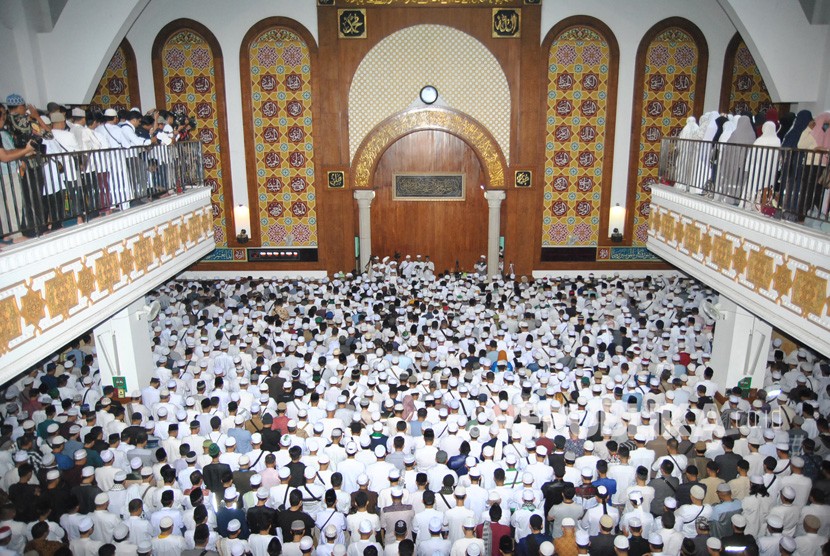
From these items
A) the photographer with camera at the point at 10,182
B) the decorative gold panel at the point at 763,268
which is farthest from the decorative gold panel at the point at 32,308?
the decorative gold panel at the point at 763,268

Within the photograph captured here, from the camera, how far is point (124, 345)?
7.56 m

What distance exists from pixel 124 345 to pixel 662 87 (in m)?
9.69

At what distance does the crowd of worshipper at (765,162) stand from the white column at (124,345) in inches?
273

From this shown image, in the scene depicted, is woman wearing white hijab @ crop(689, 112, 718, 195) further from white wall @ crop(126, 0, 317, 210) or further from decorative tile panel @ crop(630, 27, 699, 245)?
white wall @ crop(126, 0, 317, 210)

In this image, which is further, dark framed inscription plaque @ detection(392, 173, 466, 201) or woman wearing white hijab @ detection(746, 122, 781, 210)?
dark framed inscription plaque @ detection(392, 173, 466, 201)

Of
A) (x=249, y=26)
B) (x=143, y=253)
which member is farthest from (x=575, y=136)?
(x=143, y=253)

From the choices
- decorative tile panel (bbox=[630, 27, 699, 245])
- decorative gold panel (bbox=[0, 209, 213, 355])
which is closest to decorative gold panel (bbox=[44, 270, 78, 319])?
decorative gold panel (bbox=[0, 209, 213, 355])

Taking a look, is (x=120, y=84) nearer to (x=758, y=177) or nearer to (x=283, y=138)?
(x=283, y=138)

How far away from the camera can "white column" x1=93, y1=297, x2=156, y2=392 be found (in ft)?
24.5

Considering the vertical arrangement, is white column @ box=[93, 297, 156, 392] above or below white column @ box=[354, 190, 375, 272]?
below

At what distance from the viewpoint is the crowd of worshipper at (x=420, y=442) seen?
15.1 feet

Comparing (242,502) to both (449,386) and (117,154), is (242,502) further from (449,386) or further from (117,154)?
(117,154)

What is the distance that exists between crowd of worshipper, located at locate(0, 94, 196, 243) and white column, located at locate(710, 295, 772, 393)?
277 inches

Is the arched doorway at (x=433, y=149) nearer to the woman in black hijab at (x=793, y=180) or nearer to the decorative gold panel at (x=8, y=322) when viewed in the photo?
the woman in black hijab at (x=793, y=180)
